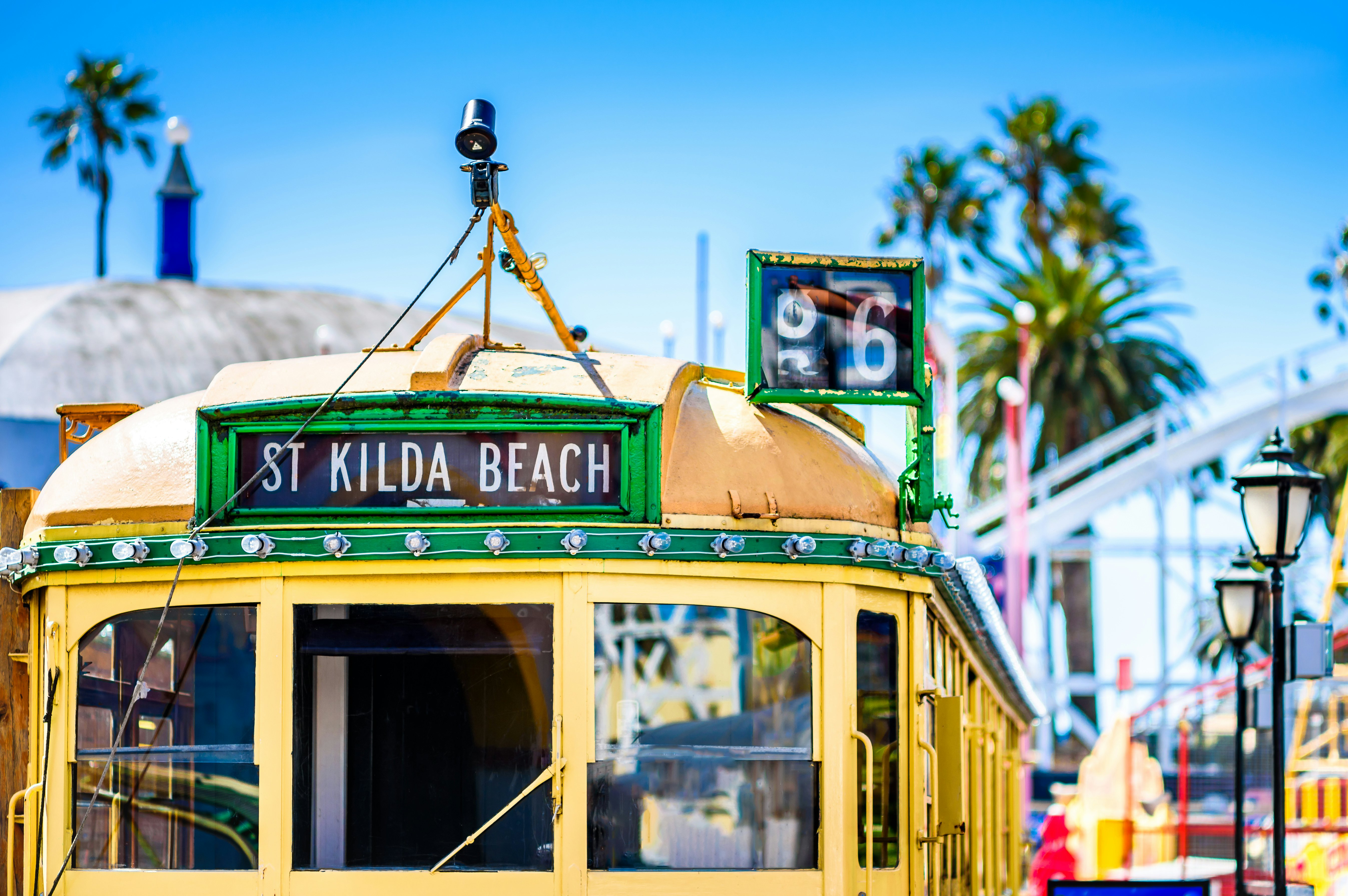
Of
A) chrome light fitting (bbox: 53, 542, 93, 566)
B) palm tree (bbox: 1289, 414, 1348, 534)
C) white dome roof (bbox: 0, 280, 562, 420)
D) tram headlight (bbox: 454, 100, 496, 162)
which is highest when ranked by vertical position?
white dome roof (bbox: 0, 280, 562, 420)

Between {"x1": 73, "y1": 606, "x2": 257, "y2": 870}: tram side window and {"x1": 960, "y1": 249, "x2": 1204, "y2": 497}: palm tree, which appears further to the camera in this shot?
{"x1": 960, "y1": 249, "x2": 1204, "y2": 497}: palm tree

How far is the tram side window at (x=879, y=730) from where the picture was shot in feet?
17.7

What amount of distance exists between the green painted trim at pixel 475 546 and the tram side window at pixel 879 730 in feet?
1.19

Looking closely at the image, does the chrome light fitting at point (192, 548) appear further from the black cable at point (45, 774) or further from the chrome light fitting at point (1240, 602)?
the chrome light fitting at point (1240, 602)

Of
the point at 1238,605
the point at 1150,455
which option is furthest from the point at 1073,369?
the point at 1238,605

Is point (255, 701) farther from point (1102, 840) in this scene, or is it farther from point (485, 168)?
point (1102, 840)

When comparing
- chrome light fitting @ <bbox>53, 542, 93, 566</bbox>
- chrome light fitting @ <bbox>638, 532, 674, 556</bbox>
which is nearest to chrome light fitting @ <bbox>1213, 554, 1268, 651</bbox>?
chrome light fitting @ <bbox>638, 532, 674, 556</bbox>

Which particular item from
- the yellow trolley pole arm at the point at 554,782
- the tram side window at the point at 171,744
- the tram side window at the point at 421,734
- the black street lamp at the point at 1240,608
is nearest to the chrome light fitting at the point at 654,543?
the tram side window at the point at 421,734

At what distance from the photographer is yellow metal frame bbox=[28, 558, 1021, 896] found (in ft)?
16.8

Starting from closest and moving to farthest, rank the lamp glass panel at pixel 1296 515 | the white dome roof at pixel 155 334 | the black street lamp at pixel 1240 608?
1. the lamp glass panel at pixel 1296 515
2. the black street lamp at pixel 1240 608
3. the white dome roof at pixel 155 334

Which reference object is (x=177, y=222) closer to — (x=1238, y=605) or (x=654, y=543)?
(x=1238, y=605)

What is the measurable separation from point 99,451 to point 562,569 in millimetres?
1662

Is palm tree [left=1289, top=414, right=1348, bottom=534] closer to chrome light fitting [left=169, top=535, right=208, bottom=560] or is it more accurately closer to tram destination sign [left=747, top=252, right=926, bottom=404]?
tram destination sign [left=747, top=252, right=926, bottom=404]

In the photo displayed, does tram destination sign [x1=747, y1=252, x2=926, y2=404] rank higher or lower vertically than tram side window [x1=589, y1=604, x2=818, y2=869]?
higher
